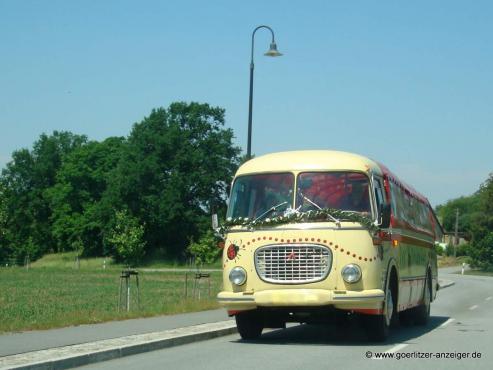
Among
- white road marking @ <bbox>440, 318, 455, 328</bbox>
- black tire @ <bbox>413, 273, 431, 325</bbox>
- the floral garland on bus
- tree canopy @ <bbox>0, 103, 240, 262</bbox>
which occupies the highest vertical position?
tree canopy @ <bbox>0, 103, 240, 262</bbox>

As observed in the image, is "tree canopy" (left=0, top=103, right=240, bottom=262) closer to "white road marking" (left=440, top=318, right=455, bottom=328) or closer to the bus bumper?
"white road marking" (left=440, top=318, right=455, bottom=328)

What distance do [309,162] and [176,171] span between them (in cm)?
6676

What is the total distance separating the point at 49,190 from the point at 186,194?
27.6 meters

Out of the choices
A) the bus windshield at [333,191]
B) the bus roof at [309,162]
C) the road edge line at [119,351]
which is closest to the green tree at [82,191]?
the road edge line at [119,351]

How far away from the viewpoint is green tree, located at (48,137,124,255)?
97875 mm

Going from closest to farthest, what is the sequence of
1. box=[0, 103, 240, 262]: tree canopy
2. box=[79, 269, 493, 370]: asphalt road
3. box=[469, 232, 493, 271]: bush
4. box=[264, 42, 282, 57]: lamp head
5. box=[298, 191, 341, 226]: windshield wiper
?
box=[79, 269, 493, 370]: asphalt road → box=[298, 191, 341, 226]: windshield wiper → box=[264, 42, 282, 57]: lamp head → box=[0, 103, 240, 262]: tree canopy → box=[469, 232, 493, 271]: bush

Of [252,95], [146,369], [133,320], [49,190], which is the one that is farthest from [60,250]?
[146,369]

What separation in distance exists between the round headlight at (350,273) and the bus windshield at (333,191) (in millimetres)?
1078

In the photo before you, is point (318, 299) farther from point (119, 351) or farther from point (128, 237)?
point (128, 237)

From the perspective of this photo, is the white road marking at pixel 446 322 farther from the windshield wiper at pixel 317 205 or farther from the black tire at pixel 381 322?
the windshield wiper at pixel 317 205

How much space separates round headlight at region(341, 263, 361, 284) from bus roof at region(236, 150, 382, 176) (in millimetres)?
1824

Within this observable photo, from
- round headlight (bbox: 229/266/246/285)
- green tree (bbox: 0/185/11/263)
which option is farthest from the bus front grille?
green tree (bbox: 0/185/11/263)

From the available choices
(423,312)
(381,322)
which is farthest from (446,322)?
(381,322)

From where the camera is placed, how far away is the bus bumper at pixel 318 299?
1414 cm
